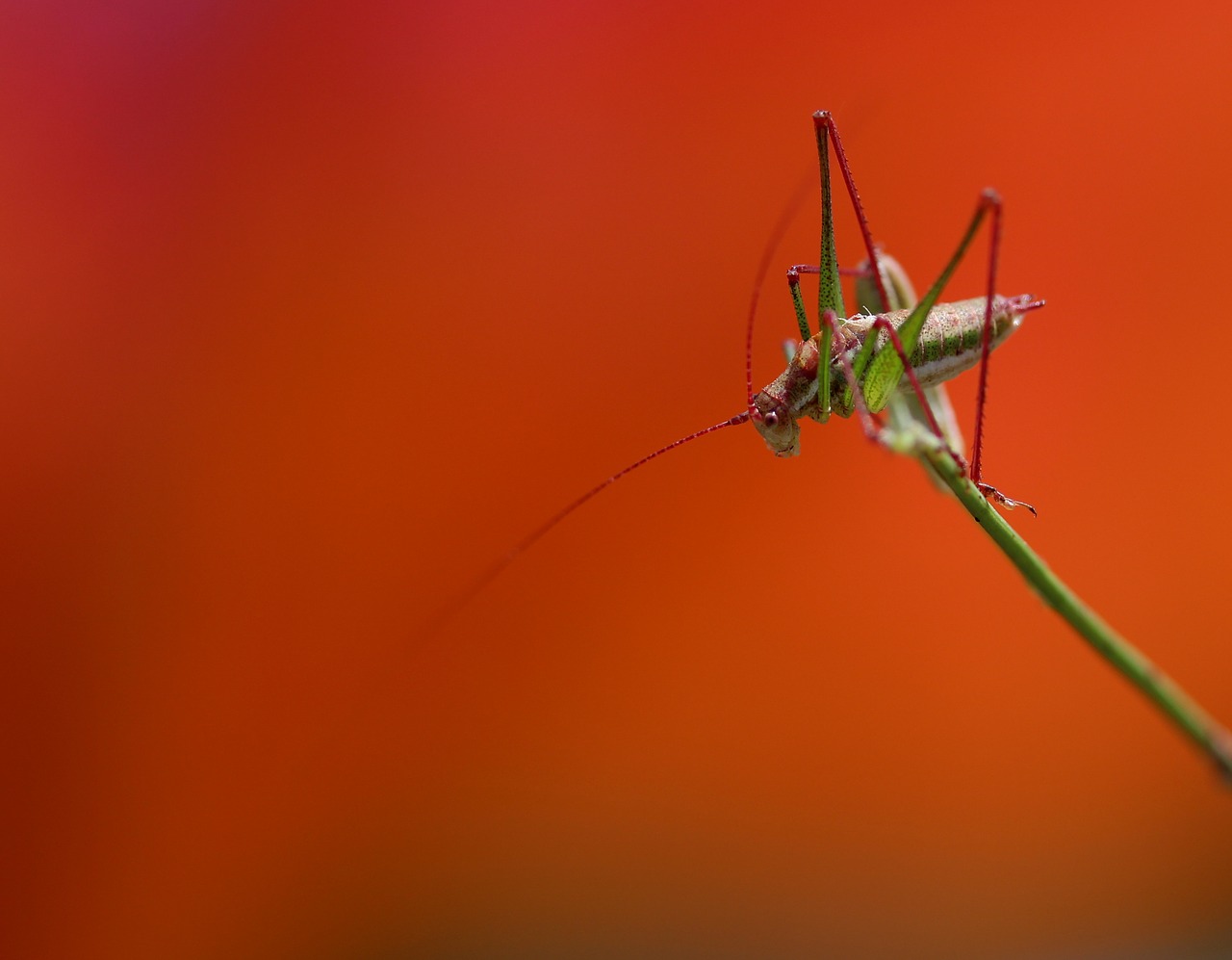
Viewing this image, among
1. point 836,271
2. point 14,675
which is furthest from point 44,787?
point 836,271

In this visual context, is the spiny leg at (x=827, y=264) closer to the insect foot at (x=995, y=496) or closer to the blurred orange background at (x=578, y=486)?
the insect foot at (x=995, y=496)

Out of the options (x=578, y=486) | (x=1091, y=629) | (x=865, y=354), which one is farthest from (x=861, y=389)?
(x=578, y=486)

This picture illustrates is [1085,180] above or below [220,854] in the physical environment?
above

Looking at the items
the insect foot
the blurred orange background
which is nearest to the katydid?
the insect foot

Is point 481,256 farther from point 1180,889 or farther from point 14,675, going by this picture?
point 1180,889

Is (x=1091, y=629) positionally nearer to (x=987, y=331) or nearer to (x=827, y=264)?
(x=987, y=331)

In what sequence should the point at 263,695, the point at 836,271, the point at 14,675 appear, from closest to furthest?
the point at 836,271 → the point at 14,675 → the point at 263,695
